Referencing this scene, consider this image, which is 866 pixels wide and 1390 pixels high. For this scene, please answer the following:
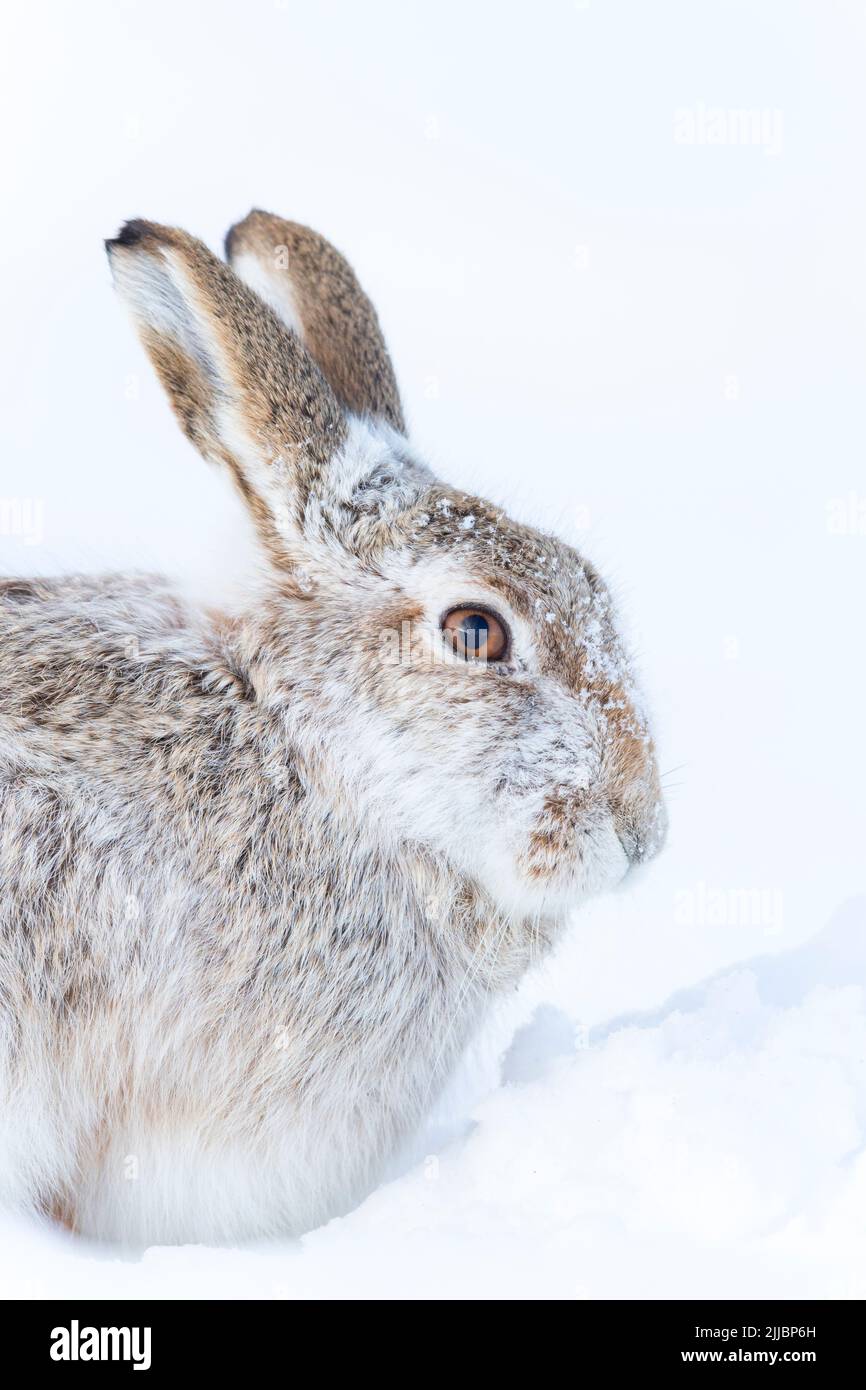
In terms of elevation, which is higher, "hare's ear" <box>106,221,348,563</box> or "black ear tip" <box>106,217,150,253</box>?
"black ear tip" <box>106,217,150,253</box>

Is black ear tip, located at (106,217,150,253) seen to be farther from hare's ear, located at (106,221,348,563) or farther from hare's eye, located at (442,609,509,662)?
hare's eye, located at (442,609,509,662)

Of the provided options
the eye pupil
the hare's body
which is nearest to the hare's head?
the eye pupil

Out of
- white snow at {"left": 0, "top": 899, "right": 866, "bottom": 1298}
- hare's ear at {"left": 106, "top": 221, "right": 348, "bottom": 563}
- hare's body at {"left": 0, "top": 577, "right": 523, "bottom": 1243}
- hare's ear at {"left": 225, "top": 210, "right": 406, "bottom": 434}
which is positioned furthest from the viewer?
hare's ear at {"left": 225, "top": 210, "right": 406, "bottom": 434}

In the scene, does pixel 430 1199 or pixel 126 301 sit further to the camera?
pixel 126 301

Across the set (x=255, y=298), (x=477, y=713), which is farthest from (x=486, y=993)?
(x=255, y=298)

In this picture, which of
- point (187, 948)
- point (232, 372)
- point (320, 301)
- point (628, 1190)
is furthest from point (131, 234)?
point (628, 1190)

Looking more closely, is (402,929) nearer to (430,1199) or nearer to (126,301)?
(430,1199)

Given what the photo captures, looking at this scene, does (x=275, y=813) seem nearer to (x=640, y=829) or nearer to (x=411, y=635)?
(x=411, y=635)
